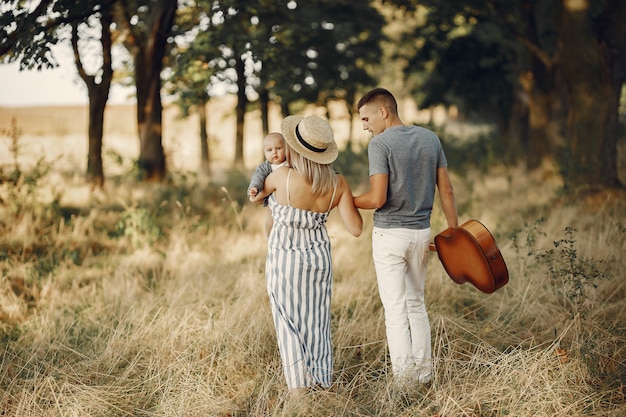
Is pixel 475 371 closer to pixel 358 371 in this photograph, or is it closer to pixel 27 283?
pixel 358 371

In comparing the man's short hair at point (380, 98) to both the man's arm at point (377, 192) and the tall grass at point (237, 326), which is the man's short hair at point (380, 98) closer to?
the man's arm at point (377, 192)

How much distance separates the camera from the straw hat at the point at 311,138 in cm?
397

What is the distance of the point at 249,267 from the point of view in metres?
6.66

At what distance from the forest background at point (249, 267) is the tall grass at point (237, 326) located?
2cm

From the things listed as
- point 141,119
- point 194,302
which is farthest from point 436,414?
point 141,119

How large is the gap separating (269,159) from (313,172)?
1.04 feet

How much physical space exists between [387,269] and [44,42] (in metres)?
4.53

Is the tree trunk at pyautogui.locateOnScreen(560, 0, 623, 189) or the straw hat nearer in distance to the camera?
the straw hat

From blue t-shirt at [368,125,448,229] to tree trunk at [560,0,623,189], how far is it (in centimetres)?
656

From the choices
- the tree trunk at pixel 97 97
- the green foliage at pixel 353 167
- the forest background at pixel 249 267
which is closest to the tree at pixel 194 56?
the forest background at pixel 249 267

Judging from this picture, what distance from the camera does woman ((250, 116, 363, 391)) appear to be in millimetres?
4043

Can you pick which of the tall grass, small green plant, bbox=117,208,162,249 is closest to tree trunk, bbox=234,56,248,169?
small green plant, bbox=117,208,162,249

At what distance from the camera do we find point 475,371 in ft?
14.3

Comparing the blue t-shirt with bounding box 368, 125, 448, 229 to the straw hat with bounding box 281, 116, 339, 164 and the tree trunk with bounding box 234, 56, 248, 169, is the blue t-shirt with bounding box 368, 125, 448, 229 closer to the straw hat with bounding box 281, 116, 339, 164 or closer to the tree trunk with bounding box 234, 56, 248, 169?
the straw hat with bounding box 281, 116, 339, 164
